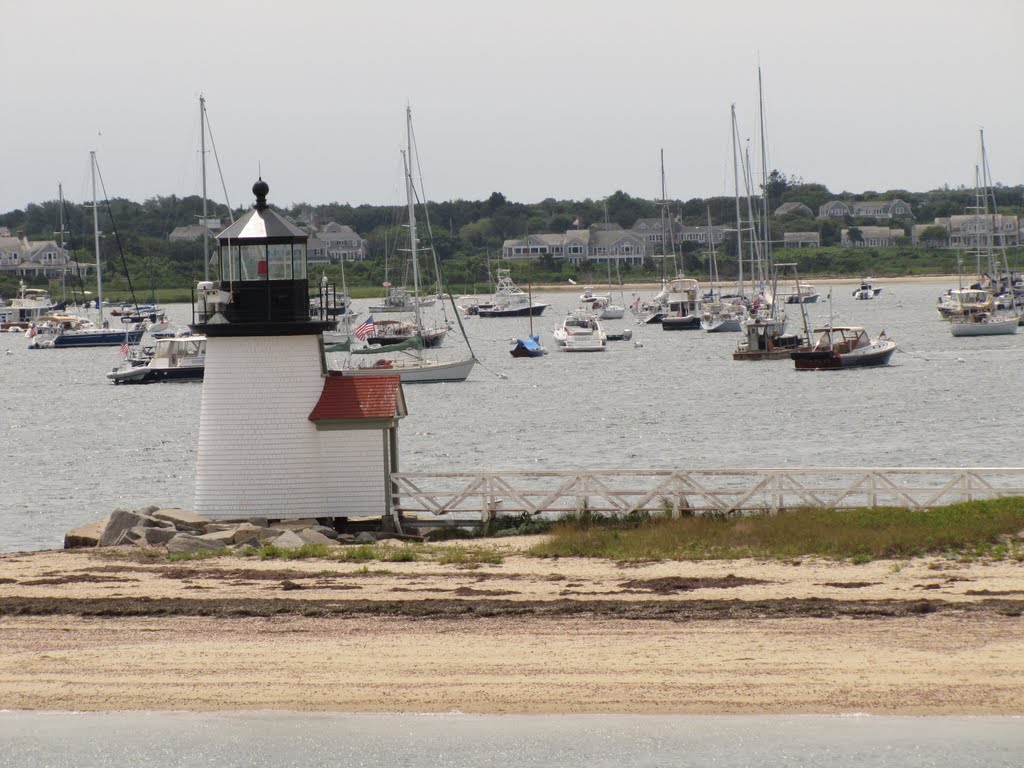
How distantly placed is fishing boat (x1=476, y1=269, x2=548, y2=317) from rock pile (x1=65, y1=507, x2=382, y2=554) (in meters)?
126

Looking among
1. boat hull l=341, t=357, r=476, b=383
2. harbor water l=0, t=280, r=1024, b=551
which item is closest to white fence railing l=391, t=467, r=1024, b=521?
harbor water l=0, t=280, r=1024, b=551

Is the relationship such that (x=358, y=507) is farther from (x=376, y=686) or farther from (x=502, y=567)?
(x=376, y=686)

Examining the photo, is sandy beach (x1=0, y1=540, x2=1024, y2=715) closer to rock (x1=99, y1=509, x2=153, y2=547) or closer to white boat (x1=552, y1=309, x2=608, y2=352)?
rock (x1=99, y1=509, x2=153, y2=547)

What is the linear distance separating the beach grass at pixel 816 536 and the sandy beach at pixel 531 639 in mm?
549

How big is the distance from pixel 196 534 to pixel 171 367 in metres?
56.8

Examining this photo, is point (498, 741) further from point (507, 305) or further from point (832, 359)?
point (507, 305)

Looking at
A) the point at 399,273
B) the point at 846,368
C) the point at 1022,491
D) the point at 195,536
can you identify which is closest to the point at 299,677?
the point at 195,536

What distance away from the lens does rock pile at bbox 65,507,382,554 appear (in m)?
24.3

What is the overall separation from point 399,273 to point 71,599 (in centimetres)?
15601

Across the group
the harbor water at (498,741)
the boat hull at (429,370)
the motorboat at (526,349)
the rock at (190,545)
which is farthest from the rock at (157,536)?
the motorboat at (526,349)

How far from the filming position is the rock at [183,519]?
2542 centimetres

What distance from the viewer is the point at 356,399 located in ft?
83.8

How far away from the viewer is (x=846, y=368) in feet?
251

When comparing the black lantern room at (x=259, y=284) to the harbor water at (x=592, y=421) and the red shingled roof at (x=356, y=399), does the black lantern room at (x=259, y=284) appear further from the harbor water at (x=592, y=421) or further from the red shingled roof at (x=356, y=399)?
the harbor water at (x=592, y=421)
